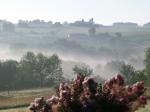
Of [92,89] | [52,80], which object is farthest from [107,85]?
[52,80]

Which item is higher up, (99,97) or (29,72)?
(99,97)

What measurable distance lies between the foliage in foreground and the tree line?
13126 centimetres

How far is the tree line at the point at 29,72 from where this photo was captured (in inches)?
6181

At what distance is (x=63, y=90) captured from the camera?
17875 mm

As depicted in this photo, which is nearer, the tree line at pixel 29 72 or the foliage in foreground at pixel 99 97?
the foliage in foreground at pixel 99 97

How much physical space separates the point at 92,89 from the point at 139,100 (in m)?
1.77

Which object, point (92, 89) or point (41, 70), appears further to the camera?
point (41, 70)

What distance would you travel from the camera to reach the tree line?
515 ft

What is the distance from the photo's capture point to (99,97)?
57.0 ft

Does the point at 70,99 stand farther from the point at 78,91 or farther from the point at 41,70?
the point at 41,70

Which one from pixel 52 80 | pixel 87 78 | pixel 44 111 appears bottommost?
pixel 52 80

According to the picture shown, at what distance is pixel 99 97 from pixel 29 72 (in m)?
150

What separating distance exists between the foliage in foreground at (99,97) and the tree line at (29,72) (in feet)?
431

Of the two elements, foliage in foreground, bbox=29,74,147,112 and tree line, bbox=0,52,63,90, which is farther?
tree line, bbox=0,52,63,90
